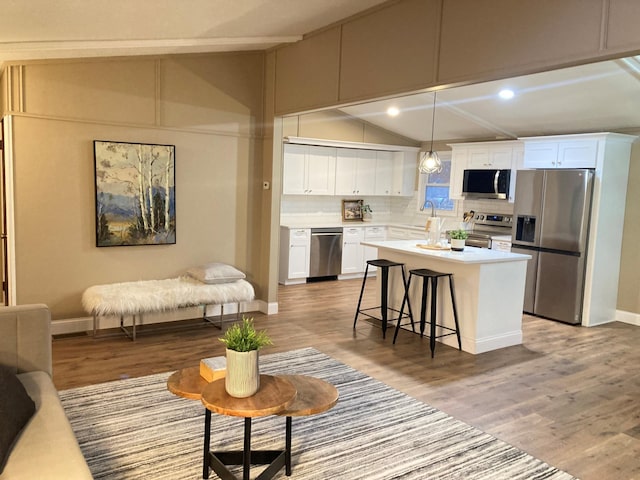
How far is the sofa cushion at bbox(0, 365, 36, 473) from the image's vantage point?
201 cm

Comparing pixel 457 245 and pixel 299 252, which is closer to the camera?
pixel 457 245

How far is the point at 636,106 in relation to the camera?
5531 millimetres

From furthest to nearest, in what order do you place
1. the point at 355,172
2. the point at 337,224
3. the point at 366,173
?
1. the point at 366,173
2. the point at 355,172
3. the point at 337,224

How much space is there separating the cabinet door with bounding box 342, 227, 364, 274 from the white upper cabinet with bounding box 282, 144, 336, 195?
0.72 meters

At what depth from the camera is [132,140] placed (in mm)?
5168

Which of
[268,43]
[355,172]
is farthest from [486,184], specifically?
[268,43]

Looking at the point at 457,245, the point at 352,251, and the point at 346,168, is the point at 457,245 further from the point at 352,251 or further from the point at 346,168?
the point at 346,168

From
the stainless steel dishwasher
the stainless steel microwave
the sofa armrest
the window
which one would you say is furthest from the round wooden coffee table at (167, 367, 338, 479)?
the window

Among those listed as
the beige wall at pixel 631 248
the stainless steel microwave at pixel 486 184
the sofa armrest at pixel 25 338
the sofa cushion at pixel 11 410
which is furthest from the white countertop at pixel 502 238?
the sofa cushion at pixel 11 410

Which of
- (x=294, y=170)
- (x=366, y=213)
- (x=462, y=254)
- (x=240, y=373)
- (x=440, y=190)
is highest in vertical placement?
(x=294, y=170)

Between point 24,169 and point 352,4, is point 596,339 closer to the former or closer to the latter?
point 352,4

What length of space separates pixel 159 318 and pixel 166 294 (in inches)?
27.9

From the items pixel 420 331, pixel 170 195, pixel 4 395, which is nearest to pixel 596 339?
pixel 420 331

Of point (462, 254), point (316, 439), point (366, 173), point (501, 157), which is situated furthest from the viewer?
point (366, 173)
